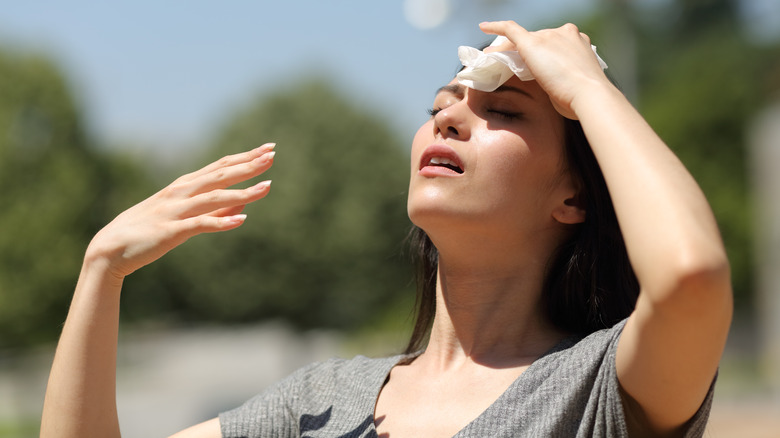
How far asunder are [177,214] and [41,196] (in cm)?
1878

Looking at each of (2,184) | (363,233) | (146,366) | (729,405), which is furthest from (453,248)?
(146,366)

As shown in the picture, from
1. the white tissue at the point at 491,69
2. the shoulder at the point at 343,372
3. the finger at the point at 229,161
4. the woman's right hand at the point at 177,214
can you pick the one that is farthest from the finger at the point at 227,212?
the white tissue at the point at 491,69

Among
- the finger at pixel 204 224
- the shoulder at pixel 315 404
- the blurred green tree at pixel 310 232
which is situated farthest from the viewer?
the blurred green tree at pixel 310 232

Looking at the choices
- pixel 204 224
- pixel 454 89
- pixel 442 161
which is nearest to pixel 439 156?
pixel 442 161

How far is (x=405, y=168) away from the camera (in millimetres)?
25641

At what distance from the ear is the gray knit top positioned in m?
0.35

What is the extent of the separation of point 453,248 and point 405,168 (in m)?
23.4

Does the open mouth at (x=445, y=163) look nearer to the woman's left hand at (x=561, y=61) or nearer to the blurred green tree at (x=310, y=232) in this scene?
the woman's left hand at (x=561, y=61)

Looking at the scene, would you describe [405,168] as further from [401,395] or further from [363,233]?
[401,395]

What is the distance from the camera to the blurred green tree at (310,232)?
2375 cm

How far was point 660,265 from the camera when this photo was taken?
1.61 metres

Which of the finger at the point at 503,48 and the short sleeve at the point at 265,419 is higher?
the finger at the point at 503,48

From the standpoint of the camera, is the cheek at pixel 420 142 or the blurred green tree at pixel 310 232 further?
the blurred green tree at pixel 310 232

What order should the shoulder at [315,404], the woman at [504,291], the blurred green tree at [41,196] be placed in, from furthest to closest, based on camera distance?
the blurred green tree at [41,196], the shoulder at [315,404], the woman at [504,291]
